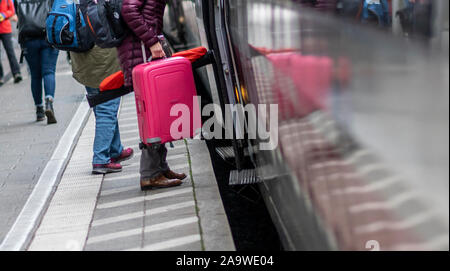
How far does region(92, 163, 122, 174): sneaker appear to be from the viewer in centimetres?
615

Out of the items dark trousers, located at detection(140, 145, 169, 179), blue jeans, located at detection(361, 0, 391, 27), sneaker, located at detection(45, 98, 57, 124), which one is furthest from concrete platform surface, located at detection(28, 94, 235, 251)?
blue jeans, located at detection(361, 0, 391, 27)

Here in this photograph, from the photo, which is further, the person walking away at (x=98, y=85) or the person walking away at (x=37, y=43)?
the person walking away at (x=37, y=43)

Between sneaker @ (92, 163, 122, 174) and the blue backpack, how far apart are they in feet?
3.11

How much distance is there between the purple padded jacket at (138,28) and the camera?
5043 mm

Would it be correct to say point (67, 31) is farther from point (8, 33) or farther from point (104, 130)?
point (8, 33)

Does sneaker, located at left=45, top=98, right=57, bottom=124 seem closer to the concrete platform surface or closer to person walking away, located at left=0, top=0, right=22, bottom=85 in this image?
the concrete platform surface

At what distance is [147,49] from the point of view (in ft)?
17.2

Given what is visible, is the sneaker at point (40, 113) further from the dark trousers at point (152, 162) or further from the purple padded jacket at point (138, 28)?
the purple padded jacket at point (138, 28)

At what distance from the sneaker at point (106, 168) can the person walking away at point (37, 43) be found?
2.35 metres

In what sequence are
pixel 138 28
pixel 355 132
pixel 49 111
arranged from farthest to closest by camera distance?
pixel 49 111, pixel 138 28, pixel 355 132

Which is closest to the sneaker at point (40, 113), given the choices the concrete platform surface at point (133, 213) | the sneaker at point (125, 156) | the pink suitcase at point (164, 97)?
the concrete platform surface at point (133, 213)

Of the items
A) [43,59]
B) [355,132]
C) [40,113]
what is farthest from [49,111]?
[355,132]

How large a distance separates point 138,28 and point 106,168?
5.07ft
